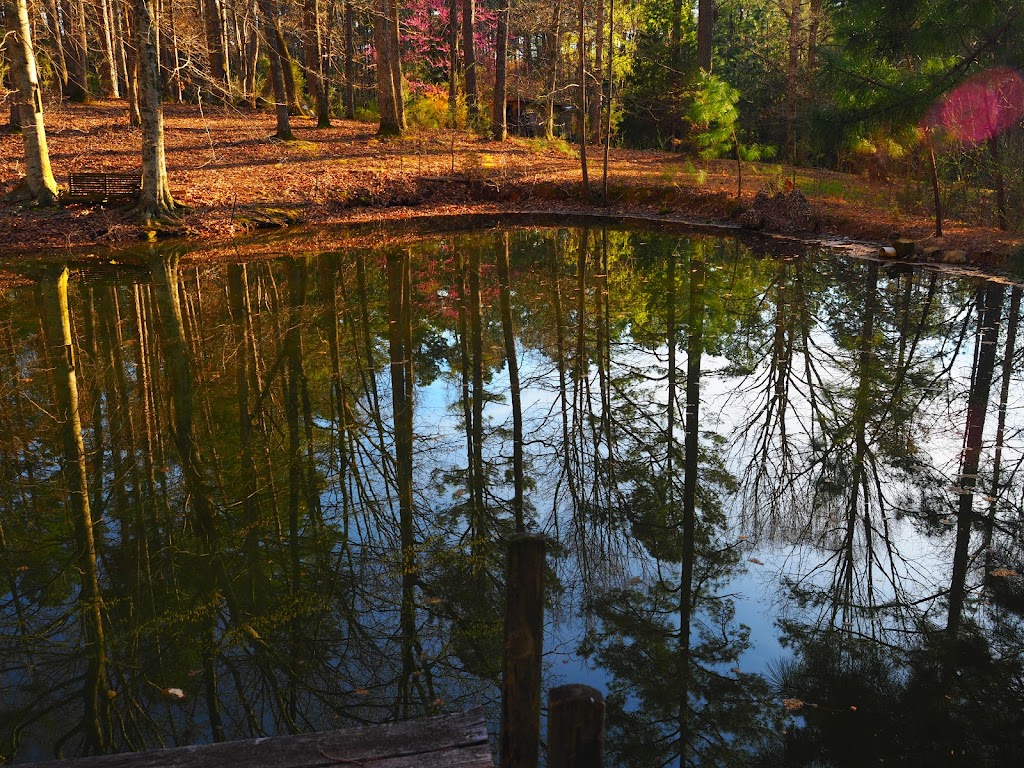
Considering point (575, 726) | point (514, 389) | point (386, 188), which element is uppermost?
point (386, 188)

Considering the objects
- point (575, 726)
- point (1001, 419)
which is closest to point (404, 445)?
A: point (575, 726)

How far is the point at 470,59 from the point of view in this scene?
98.6ft

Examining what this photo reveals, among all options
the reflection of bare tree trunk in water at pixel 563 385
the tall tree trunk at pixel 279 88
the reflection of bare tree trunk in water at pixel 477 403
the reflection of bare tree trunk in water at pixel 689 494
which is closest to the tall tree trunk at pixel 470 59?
the tall tree trunk at pixel 279 88

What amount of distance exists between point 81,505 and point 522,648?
15.7 feet

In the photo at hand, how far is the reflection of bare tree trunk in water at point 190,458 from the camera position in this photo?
446cm

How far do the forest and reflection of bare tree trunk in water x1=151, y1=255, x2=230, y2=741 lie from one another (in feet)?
15.3

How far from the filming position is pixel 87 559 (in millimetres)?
5602

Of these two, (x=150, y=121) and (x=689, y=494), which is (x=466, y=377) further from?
(x=150, y=121)

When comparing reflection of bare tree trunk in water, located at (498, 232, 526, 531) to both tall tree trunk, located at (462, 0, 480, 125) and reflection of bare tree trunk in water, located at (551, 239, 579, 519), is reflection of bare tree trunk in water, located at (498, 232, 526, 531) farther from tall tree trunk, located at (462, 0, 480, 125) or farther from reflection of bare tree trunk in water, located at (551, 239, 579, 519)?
tall tree trunk, located at (462, 0, 480, 125)

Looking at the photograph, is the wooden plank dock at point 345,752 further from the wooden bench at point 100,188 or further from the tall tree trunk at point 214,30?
the tall tree trunk at point 214,30

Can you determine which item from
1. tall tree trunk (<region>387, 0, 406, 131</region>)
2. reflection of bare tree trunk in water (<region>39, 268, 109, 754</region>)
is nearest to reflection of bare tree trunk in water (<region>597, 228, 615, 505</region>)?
reflection of bare tree trunk in water (<region>39, 268, 109, 754</region>)

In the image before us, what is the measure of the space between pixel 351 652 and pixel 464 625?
0.68m

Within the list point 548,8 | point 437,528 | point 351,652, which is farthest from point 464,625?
point 548,8

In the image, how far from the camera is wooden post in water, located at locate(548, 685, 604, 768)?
7.95ft
